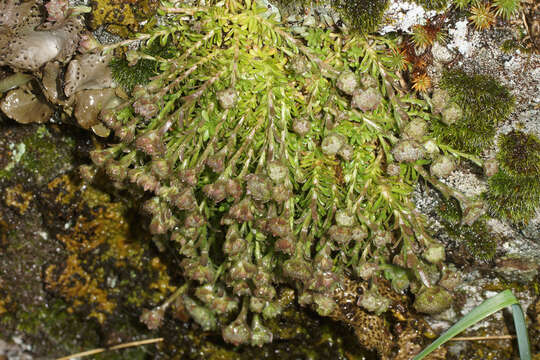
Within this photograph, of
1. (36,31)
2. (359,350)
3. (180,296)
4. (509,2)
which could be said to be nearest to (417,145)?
(509,2)

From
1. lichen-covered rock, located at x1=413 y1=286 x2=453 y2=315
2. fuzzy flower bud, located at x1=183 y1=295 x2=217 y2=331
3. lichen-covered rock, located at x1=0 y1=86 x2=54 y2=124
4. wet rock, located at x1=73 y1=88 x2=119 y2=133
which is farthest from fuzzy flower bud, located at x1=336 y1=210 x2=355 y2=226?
lichen-covered rock, located at x1=0 y1=86 x2=54 y2=124

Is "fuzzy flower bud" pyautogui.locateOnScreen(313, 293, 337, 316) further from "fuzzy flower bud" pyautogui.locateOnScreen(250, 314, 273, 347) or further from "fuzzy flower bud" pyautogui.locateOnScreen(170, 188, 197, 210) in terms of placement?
Answer: "fuzzy flower bud" pyautogui.locateOnScreen(170, 188, 197, 210)

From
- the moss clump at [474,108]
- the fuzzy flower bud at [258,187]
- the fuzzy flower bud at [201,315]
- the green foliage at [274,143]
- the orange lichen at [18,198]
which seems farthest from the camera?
the orange lichen at [18,198]

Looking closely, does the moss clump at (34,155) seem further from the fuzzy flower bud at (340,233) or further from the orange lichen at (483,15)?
the orange lichen at (483,15)

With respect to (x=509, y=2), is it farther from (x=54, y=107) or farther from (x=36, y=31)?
(x=54, y=107)

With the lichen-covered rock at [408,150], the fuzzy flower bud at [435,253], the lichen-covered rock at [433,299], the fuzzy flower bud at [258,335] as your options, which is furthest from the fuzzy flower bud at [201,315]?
the lichen-covered rock at [408,150]

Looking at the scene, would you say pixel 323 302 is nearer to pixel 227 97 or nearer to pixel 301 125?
pixel 301 125
